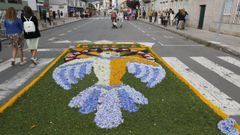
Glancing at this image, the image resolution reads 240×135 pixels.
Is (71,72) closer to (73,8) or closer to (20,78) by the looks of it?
(20,78)

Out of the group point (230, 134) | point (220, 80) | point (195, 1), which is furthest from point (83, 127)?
point (195, 1)

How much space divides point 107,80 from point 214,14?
17543 millimetres

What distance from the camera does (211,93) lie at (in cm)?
527

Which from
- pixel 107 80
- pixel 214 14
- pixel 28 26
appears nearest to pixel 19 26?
pixel 28 26

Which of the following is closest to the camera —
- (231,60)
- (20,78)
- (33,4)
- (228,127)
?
(228,127)

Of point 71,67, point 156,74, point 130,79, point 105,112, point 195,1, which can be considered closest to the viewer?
point 105,112

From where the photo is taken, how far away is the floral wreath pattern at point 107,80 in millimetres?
4152

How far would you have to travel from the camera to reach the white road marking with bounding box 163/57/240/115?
447cm

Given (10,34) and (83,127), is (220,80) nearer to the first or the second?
(83,127)

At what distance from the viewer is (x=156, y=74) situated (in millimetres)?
6285

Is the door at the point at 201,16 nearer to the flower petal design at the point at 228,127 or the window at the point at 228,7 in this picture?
the window at the point at 228,7

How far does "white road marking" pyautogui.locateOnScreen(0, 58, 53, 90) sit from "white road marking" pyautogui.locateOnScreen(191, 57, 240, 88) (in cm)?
574

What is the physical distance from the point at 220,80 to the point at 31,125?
5.12 metres

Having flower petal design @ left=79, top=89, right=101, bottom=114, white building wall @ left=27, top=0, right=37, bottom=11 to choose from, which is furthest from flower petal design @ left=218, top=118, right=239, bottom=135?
white building wall @ left=27, top=0, right=37, bottom=11
